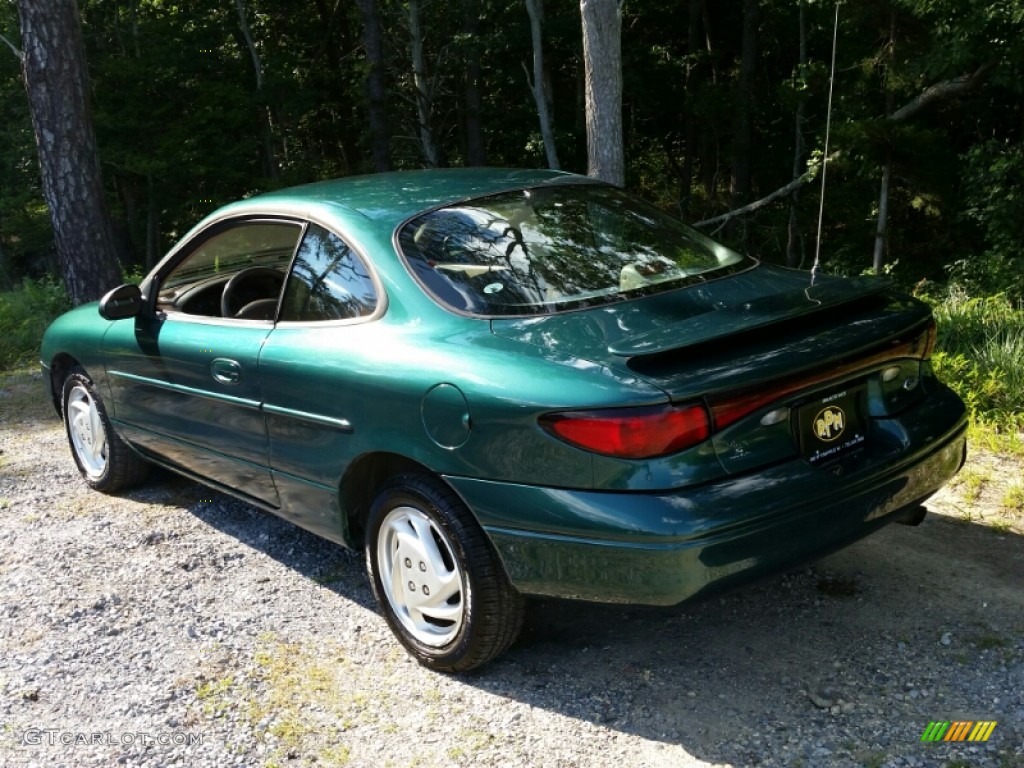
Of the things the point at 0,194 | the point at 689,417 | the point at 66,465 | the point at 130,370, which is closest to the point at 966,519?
the point at 689,417

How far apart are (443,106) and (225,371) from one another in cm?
2332

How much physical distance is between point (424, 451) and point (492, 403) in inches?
13.9

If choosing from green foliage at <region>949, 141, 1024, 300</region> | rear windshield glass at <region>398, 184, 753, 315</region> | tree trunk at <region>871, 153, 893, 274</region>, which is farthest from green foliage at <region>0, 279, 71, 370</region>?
green foliage at <region>949, 141, 1024, 300</region>

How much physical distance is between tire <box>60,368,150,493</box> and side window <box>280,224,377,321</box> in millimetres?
1929

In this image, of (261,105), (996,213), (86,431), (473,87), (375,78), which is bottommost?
(86,431)

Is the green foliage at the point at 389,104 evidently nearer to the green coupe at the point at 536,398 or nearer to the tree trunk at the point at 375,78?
the tree trunk at the point at 375,78

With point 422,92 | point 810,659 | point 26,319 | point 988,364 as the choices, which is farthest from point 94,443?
point 422,92

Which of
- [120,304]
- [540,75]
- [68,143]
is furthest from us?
[540,75]

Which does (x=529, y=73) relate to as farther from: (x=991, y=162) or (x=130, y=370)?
(x=130, y=370)

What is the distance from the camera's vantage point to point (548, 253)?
3.48m

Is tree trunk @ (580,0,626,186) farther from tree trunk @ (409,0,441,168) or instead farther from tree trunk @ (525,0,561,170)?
tree trunk @ (409,0,441,168)

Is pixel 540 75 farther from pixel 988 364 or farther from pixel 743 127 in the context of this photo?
pixel 988 364

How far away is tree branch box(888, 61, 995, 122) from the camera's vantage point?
41.0 feet

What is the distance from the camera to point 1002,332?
624cm
